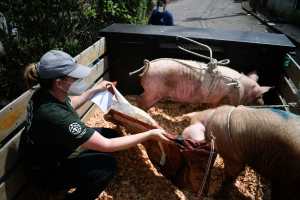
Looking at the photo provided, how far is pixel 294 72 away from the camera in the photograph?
14.6ft

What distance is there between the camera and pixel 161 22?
7461 mm

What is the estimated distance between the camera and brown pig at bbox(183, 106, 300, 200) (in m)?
2.90

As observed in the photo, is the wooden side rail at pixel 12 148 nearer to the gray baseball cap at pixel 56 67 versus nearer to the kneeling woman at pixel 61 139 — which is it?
the kneeling woman at pixel 61 139

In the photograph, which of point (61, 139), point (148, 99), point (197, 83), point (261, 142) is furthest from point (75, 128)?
point (197, 83)

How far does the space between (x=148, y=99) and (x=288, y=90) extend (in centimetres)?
191

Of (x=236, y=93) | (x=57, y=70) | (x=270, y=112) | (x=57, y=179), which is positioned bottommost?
(x=57, y=179)

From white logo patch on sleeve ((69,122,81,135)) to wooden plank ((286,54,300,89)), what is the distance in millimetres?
2981

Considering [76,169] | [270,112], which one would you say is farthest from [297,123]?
[76,169]

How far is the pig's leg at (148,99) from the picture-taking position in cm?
456

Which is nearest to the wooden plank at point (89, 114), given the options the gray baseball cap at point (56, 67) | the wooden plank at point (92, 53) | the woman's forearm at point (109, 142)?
the wooden plank at point (92, 53)

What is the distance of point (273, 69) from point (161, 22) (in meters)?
3.23

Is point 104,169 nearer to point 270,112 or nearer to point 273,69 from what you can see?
point 270,112

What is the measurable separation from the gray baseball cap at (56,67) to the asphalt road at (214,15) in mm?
11365

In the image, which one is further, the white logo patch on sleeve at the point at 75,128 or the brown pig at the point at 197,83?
the brown pig at the point at 197,83
